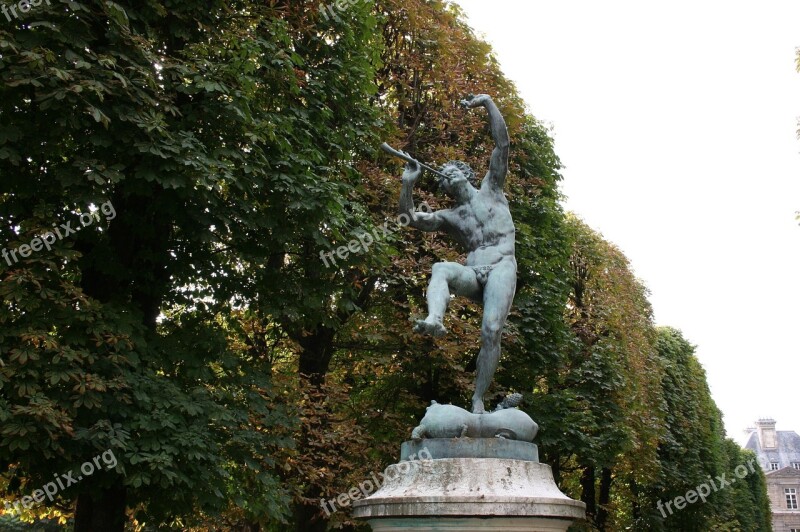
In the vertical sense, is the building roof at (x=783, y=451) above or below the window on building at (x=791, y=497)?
above

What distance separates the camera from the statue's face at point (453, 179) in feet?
24.7

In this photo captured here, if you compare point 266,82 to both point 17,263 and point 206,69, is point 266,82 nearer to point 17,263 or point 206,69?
point 206,69

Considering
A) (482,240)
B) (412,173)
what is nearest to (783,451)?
(482,240)

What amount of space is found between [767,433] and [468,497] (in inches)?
3853

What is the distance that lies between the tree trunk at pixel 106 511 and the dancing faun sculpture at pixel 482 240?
5.09 metres

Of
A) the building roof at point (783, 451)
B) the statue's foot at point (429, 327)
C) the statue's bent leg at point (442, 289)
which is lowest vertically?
the statue's foot at point (429, 327)

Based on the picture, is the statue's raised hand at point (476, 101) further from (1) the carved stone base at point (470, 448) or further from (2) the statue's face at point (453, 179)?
(1) the carved stone base at point (470, 448)

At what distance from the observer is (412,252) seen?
15.2 m

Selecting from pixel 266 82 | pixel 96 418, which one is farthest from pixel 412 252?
pixel 96 418

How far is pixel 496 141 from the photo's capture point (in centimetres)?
740

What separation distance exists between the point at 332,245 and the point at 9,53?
479 cm

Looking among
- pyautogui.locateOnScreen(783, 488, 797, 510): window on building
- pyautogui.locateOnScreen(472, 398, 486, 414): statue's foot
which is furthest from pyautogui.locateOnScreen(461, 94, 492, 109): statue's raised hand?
pyautogui.locateOnScreen(783, 488, 797, 510): window on building

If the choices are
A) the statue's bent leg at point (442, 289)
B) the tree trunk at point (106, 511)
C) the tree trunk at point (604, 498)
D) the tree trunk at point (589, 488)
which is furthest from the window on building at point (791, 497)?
the statue's bent leg at point (442, 289)

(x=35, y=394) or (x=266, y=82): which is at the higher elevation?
(x=266, y=82)
